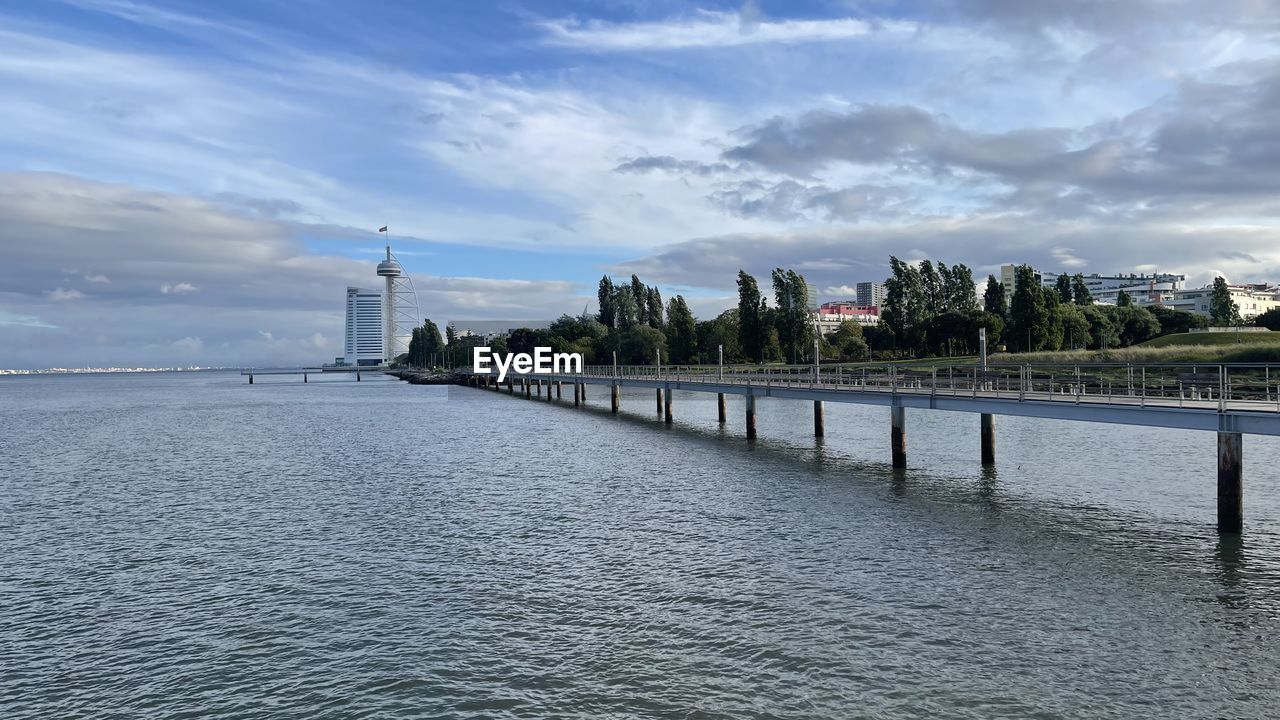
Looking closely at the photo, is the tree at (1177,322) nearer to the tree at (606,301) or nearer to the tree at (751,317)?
the tree at (751,317)

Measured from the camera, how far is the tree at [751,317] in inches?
5108

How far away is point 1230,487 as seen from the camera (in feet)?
81.4

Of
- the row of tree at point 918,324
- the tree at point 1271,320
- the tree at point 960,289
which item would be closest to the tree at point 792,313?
the row of tree at point 918,324

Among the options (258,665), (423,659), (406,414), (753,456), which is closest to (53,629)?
(258,665)

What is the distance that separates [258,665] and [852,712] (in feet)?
36.8

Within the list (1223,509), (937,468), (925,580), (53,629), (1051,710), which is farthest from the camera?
(937,468)

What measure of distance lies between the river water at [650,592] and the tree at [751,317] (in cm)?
8751

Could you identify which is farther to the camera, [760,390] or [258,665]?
[760,390]

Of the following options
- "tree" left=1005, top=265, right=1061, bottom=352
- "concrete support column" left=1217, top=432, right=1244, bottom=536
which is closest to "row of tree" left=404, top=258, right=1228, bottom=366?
"tree" left=1005, top=265, right=1061, bottom=352

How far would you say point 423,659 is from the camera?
16.4 m

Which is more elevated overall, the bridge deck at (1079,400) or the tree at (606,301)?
the tree at (606,301)

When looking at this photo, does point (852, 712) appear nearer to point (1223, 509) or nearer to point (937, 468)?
point (1223, 509)

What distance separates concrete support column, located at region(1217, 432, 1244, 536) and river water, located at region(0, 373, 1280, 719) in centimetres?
90

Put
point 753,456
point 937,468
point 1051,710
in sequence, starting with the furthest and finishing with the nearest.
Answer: point 753,456, point 937,468, point 1051,710
